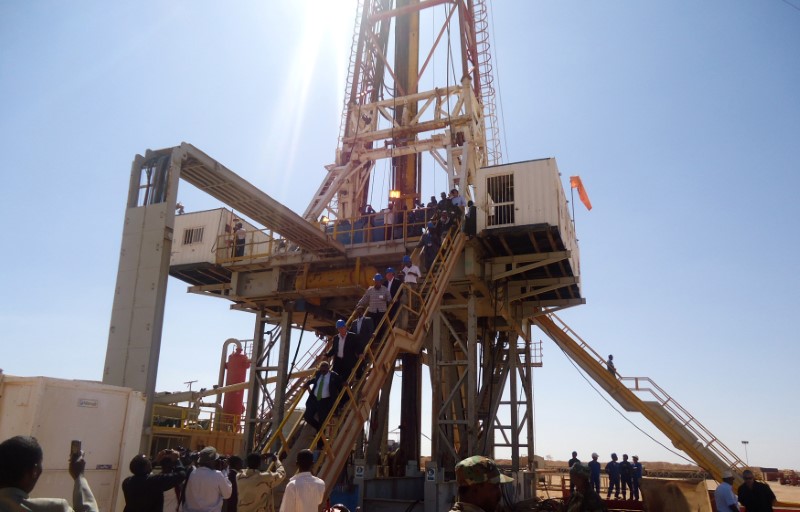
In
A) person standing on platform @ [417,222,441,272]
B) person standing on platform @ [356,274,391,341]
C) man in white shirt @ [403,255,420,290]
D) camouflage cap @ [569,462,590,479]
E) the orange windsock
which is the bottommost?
camouflage cap @ [569,462,590,479]

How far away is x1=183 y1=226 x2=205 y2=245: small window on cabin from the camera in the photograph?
2014 cm

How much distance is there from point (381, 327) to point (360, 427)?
2.43m

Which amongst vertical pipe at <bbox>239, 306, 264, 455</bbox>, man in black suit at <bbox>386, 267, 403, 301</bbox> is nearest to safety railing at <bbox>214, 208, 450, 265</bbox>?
vertical pipe at <bbox>239, 306, 264, 455</bbox>

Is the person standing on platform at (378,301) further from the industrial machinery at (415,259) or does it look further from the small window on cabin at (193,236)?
the small window on cabin at (193,236)

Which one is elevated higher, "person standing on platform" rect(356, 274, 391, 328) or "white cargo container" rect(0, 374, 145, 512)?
"person standing on platform" rect(356, 274, 391, 328)

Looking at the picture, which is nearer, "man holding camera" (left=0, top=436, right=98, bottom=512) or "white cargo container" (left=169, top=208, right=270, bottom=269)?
"man holding camera" (left=0, top=436, right=98, bottom=512)

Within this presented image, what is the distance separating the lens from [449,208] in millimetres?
16344

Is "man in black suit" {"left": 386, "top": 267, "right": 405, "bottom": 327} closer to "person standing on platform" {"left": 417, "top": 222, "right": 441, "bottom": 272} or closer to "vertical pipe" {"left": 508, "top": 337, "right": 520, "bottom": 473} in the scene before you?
"person standing on platform" {"left": 417, "top": 222, "right": 441, "bottom": 272}

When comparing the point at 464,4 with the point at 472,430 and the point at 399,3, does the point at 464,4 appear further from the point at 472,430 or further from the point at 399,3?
the point at 472,430

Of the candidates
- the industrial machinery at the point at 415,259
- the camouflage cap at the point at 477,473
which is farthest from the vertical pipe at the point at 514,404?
the camouflage cap at the point at 477,473

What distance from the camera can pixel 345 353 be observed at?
10219mm

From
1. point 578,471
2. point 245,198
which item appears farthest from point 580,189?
point 578,471

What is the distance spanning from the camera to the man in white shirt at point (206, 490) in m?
5.45

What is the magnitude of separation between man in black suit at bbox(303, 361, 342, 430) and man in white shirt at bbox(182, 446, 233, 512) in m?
3.83
